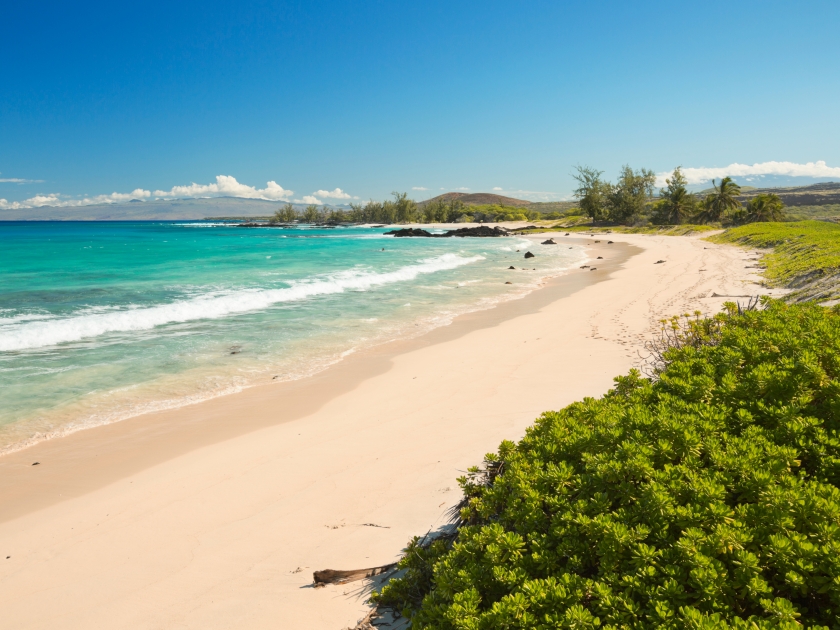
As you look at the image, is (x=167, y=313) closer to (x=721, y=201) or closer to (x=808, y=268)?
(x=808, y=268)

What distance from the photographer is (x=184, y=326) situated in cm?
1488

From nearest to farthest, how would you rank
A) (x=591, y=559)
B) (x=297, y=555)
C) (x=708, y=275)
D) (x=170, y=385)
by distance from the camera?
(x=591, y=559) → (x=297, y=555) → (x=170, y=385) → (x=708, y=275)

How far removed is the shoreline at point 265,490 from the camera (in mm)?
3787

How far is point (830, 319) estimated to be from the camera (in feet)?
15.4

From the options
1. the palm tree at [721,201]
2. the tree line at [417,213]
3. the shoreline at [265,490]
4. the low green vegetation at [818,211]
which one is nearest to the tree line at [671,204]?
the palm tree at [721,201]

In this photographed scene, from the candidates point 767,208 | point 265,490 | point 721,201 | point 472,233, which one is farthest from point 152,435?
point 721,201

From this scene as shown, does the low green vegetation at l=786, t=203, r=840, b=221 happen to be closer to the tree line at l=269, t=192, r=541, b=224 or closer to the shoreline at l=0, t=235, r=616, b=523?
the tree line at l=269, t=192, r=541, b=224

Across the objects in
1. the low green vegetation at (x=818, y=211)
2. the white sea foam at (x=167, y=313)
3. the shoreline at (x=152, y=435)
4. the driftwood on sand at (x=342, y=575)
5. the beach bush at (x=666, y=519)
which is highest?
the low green vegetation at (x=818, y=211)

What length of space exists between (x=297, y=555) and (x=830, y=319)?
561cm

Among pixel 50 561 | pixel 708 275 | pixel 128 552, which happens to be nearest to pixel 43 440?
pixel 50 561

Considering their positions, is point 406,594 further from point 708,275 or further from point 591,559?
point 708,275

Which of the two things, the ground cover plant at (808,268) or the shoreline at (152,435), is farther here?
the ground cover plant at (808,268)

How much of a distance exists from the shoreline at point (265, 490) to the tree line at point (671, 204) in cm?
6271

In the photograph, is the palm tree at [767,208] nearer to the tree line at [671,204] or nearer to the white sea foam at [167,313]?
the tree line at [671,204]
